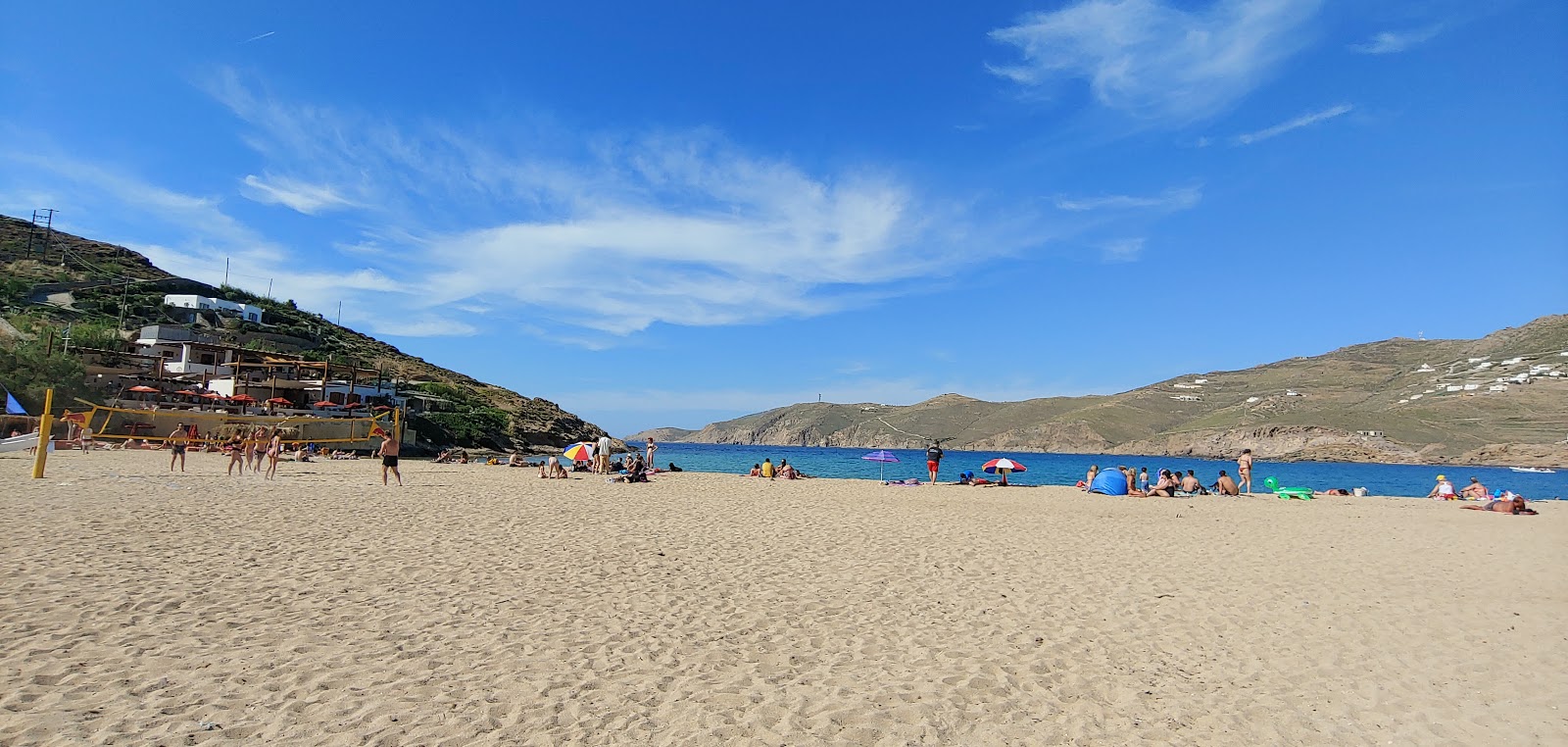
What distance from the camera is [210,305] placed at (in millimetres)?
68500

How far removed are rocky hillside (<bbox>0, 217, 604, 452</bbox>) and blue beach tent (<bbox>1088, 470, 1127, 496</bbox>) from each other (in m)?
43.5

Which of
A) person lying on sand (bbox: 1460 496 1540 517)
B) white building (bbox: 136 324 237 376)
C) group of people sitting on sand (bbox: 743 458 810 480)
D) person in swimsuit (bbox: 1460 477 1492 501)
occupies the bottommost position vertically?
person lying on sand (bbox: 1460 496 1540 517)

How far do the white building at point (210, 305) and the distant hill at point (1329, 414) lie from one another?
110 metres

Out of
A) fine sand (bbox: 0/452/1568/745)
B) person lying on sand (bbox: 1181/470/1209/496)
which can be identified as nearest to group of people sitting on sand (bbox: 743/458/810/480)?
person lying on sand (bbox: 1181/470/1209/496)

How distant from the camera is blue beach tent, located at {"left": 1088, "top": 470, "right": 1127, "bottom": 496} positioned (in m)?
22.8

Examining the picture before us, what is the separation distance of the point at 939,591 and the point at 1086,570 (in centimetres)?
268

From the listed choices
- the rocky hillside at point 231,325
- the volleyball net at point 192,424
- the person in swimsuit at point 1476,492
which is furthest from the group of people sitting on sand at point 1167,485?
the rocky hillside at point 231,325

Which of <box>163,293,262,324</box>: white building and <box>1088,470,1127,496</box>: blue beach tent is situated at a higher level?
<box>163,293,262,324</box>: white building

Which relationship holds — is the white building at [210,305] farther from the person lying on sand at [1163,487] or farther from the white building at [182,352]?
the person lying on sand at [1163,487]

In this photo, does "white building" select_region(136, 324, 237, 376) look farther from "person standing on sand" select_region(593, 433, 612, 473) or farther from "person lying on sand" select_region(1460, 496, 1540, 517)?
"person lying on sand" select_region(1460, 496, 1540, 517)

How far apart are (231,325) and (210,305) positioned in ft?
11.7

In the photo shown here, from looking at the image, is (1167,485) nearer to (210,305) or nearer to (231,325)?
(231,325)

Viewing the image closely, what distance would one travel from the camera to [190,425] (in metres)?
34.7

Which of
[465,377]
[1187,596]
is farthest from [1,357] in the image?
[465,377]
